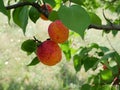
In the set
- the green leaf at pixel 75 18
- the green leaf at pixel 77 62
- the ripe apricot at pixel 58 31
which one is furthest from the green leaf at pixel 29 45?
the green leaf at pixel 75 18

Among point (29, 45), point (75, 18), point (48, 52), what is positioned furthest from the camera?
point (29, 45)

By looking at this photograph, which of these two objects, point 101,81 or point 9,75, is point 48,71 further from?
point 101,81

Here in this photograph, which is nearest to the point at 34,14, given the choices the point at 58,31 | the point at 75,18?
the point at 58,31

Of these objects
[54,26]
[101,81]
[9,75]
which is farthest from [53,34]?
[9,75]

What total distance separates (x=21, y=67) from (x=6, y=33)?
38.2 inches

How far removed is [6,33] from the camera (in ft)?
16.7

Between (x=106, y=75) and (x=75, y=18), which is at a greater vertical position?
(x=75, y=18)

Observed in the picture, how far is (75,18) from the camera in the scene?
0.69 metres

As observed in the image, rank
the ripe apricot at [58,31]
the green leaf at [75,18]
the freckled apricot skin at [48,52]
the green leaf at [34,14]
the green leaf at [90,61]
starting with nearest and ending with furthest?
the green leaf at [75,18], the ripe apricot at [58,31], the freckled apricot skin at [48,52], the green leaf at [34,14], the green leaf at [90,61]

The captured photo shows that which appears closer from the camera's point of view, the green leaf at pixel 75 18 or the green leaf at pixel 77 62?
the green leaf at pixel 75 18

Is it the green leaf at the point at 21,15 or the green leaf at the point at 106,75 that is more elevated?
the green leaf at the point at 21,15

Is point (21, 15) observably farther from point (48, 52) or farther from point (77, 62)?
point (77, 62)

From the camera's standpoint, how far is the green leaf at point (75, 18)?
0.66m

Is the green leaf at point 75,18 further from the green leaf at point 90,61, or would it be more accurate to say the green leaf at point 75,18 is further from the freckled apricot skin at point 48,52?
the green leaf at point 90,61
